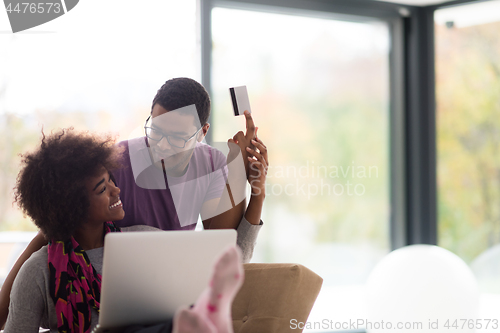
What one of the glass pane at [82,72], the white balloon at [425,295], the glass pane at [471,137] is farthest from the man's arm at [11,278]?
the glass pane at [471,137]

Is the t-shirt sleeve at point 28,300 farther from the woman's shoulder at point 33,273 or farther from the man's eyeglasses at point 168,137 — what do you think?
the man's eyeglasses at point 168,137

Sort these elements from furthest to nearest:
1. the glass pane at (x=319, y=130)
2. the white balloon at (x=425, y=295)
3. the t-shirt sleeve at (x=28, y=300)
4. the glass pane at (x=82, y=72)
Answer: the glass pane at (x=319, y=130), the glass pane at (x=82, y=72), the white balloon at (x=425, y=295), the t-shirt sleeve at (x=28, y=300)

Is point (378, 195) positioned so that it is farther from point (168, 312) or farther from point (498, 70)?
point (168, 312)

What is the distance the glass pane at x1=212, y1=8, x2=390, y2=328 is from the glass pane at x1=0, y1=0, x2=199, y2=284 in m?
0.36

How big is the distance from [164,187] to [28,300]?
2.15 ft

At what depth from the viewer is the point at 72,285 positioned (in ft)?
4.51

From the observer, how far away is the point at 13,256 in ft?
8.86

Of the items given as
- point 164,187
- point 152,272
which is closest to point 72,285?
point 152,272

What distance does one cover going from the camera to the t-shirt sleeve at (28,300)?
1.28 metres

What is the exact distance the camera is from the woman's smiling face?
1471mm

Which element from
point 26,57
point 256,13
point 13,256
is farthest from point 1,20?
point 256,13

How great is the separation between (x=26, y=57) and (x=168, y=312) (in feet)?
6.59

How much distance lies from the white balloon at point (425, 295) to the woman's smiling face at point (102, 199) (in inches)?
62.3

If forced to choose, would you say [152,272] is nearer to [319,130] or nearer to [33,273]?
[33,273]
